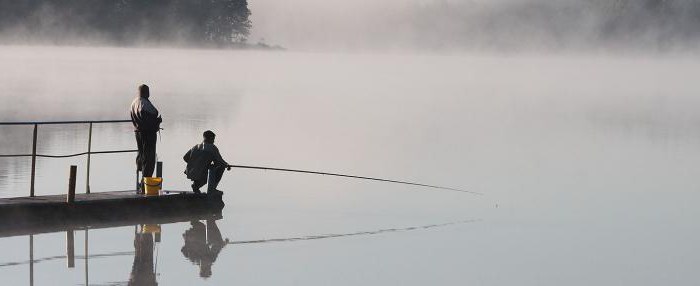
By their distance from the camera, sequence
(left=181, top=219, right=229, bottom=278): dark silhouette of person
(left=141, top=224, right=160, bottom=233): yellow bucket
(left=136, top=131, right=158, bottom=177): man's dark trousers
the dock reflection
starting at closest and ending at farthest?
the dock reflection → (left=181, top=219, right=229, bottom=278): dark silhouette of person → (left=141, top=224, right=160, bottom=233): yellow bucket → (left=136, top=131, right=158, bottom=177): man's dark trousers

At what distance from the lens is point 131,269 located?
19.8 meters

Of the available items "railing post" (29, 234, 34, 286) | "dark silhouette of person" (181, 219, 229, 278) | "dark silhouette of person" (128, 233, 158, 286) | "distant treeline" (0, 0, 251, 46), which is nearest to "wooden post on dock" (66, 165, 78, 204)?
"railing post" (29, 234, 34, 286)


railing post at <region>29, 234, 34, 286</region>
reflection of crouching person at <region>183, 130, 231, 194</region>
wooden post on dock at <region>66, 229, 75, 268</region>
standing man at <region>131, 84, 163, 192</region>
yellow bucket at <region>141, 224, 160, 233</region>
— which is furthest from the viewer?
reflection of crouching person at <region>183, 130, 231, 194</region>

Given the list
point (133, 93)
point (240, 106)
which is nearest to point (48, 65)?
point (133, 93)

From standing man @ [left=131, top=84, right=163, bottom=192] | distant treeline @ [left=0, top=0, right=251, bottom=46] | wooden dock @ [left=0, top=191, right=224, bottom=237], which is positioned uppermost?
distant treeline @ [left=0, top=0, right=251, bottom=46]

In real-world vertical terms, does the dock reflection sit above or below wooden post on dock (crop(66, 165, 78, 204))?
below

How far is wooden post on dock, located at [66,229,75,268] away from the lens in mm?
20188

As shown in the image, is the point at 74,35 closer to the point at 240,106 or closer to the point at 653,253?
the point at 240,106

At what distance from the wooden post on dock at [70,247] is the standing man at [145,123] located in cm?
234

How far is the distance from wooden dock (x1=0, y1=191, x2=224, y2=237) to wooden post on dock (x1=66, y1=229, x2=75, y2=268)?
362 mm

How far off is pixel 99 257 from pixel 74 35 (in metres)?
165

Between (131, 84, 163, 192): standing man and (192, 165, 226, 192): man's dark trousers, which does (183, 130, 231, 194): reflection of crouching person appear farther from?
(131, 84, 163, 192): standing man

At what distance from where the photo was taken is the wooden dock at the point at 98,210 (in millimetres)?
22359

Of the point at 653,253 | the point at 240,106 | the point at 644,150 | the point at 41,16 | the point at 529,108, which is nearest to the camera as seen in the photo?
the point at 653,253
